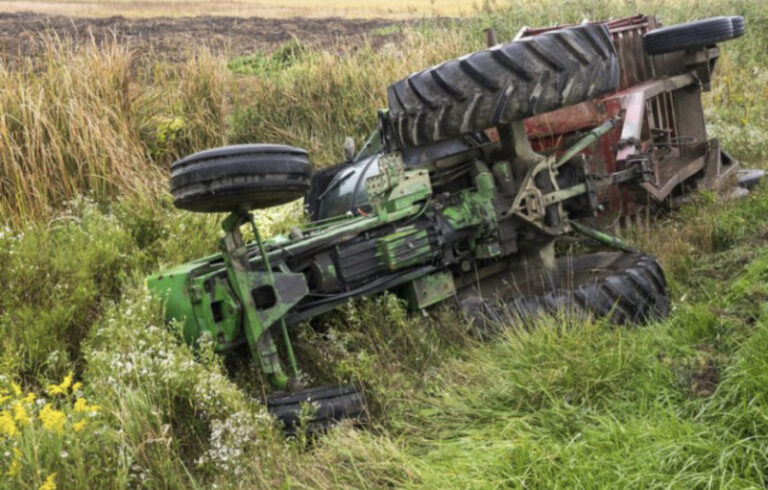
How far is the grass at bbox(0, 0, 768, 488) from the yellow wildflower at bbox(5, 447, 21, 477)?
10 mm

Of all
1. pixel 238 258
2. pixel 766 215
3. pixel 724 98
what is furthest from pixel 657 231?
pixel 724 98

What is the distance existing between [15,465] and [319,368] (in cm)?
151

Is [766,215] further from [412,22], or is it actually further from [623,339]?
[412,22]

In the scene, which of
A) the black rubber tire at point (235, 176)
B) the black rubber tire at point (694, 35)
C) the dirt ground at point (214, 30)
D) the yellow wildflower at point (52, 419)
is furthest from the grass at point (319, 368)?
the dirt ground at point (214, 30)

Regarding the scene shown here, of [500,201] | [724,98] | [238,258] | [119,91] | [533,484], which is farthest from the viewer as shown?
[724,98]

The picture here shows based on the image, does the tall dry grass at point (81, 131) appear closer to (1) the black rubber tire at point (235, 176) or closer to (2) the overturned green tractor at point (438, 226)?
(2) the overturned green tractor at point (438, 226)

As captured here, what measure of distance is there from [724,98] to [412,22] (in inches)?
210

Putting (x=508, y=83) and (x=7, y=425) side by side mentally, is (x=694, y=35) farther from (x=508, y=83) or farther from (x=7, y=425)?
(x=7, y=425)

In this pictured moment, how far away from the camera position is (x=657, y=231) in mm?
5516

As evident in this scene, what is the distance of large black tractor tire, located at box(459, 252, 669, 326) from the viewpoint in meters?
4.07

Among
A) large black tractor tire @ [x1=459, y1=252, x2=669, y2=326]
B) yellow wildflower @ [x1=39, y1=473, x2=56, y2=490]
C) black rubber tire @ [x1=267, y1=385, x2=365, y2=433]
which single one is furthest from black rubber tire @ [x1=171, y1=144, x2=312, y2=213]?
large black tractor tire @ [x1=459, y1=252, x2=669, y2=326]

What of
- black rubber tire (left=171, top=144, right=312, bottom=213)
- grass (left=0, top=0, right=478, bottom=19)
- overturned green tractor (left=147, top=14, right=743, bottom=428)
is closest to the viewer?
black rubber tire (left=171, top=144, right=312, bottom=213)

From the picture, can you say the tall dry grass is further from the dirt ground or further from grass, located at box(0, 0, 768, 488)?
the dirt ground

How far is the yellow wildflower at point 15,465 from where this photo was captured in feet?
9.09
